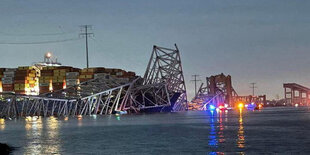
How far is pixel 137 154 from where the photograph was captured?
1179 inches

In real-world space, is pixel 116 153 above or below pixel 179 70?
below

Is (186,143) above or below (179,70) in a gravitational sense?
below

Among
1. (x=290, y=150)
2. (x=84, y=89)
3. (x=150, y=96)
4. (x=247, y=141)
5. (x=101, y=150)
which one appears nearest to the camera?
(x=290, y=150)

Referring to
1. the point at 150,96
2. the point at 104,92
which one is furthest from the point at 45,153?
the point at 150,96

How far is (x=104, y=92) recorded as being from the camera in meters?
136

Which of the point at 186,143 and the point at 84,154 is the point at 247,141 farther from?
the point at 84,154

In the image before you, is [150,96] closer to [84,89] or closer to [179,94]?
[179,94]

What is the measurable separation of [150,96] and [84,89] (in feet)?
90.1

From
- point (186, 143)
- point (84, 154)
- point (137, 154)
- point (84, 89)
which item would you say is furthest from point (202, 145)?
point (84, 89)

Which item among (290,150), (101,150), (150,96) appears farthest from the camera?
(150,96)

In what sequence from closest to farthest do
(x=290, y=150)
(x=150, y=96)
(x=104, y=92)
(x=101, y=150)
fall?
1. (x=290, y=150)
2. (x=101, y=150)
3. (x=104, y=92)
4. (x=150, y=96)

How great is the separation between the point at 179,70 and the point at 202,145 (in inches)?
5258

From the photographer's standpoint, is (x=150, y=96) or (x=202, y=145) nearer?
(x=202, y=145)

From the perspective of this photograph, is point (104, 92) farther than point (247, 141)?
Yes
